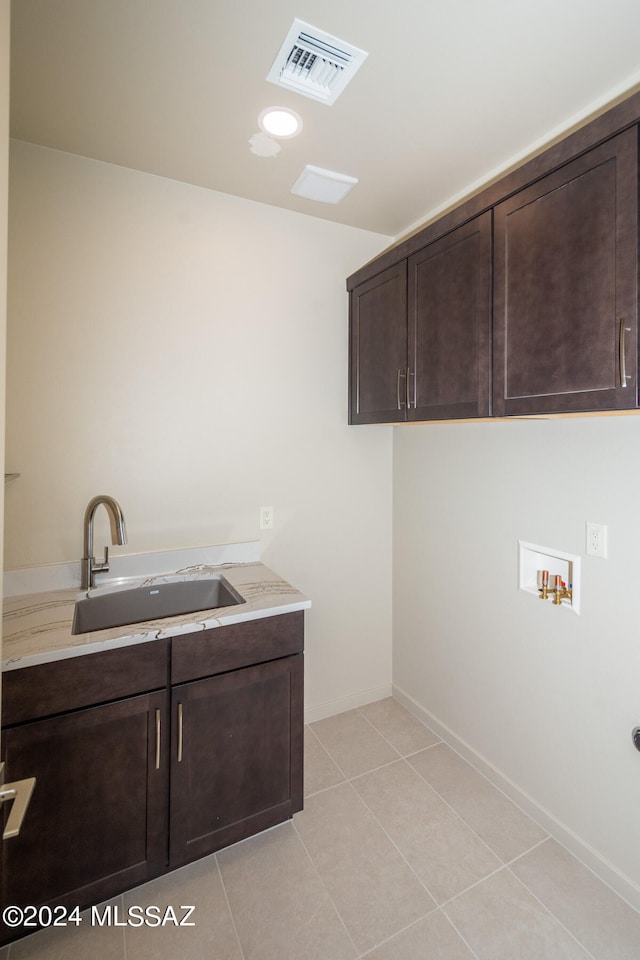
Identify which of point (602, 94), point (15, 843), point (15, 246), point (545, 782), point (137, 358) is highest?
point (602, 94)

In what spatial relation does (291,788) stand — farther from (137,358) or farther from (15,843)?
(137,358)

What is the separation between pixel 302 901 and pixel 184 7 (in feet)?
8.72

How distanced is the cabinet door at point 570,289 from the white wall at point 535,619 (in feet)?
1.06

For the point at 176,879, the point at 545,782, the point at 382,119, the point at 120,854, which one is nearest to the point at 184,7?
the point at 382,119

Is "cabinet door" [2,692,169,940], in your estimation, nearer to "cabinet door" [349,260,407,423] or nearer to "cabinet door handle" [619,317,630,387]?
"cabinet door" [349,260,407,423]

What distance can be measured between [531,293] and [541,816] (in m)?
1.93

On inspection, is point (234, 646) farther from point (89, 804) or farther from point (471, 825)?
point (471, 825)

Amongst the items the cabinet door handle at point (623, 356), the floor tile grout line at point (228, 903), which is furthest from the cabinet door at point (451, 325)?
the floor tile grout line at point (228, 903)

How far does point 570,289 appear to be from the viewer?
1349 mm

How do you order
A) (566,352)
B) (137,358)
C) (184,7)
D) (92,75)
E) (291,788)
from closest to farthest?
A: 1. (184,7)
2. (566,352)
3. (92,75)
4. (291,788)
5. (137,358)

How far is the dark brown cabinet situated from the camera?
166 cm

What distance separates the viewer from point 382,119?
165 cm

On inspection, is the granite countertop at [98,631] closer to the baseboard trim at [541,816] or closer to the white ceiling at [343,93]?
the baseboard trim at [541,816]

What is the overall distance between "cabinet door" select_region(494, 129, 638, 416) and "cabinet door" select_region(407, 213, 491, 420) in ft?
0.20
